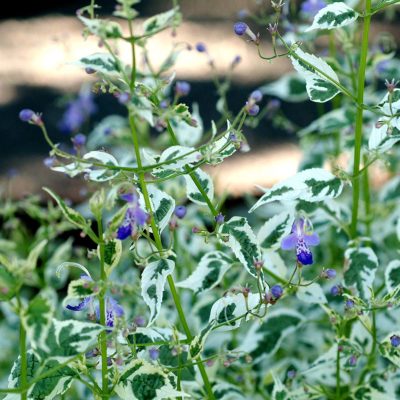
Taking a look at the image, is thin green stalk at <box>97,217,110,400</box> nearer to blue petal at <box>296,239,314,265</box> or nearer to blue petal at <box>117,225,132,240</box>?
blue petal at <box>117,225,132,240</box>

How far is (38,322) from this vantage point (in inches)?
39.6

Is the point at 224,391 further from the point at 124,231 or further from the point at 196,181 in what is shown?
the point at 124,231

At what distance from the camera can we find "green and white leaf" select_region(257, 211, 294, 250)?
1.52 m

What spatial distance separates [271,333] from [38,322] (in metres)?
0.81

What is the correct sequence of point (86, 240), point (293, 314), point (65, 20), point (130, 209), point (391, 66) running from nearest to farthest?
point (130, 209) < point (293, 314) < point (391, 66) < point (86, 240) < point (65, 20)

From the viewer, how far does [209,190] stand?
4.66 feet

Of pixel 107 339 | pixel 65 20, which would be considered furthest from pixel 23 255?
pixel 65 20

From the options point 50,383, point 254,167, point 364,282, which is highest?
point 50,383

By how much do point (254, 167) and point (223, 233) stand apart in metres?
1.97

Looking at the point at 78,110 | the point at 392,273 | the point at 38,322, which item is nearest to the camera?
the point at 38,322

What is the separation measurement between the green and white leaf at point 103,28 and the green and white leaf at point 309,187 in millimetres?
403

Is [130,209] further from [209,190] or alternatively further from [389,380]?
[389,380]

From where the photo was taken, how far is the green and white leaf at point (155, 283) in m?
1.23

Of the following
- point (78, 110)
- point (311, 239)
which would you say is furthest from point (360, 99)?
point (78, 110)
